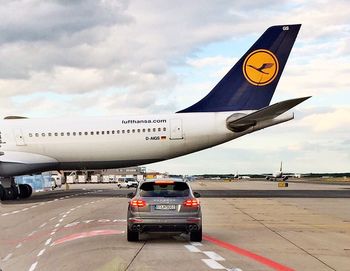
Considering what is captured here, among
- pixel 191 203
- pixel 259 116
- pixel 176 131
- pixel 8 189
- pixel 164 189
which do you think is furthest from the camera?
pixel 8 189

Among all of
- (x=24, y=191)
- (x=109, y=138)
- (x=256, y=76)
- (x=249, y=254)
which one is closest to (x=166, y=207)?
(x=249, y=254)

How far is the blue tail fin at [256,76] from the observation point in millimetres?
32844

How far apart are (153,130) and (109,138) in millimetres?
2945

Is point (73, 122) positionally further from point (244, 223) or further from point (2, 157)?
point (244, 223)

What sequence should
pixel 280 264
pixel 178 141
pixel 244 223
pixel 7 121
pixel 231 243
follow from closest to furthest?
pixel 280 264 < pixel 231 243 < pixel 244 223 < pixel 178 141 < pixel 7 121

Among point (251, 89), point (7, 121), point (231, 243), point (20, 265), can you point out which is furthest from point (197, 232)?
point (7, 121)

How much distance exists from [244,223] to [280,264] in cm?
854

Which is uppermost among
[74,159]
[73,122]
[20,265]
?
[73,122]

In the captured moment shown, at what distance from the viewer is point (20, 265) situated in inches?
423

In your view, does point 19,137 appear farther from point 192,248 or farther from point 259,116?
point 192,248

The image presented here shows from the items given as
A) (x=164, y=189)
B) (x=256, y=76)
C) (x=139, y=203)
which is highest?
(x=256, y=76)

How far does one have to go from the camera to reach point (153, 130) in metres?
32.2

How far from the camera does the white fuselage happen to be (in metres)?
32.1

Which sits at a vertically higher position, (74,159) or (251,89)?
(251,89)
